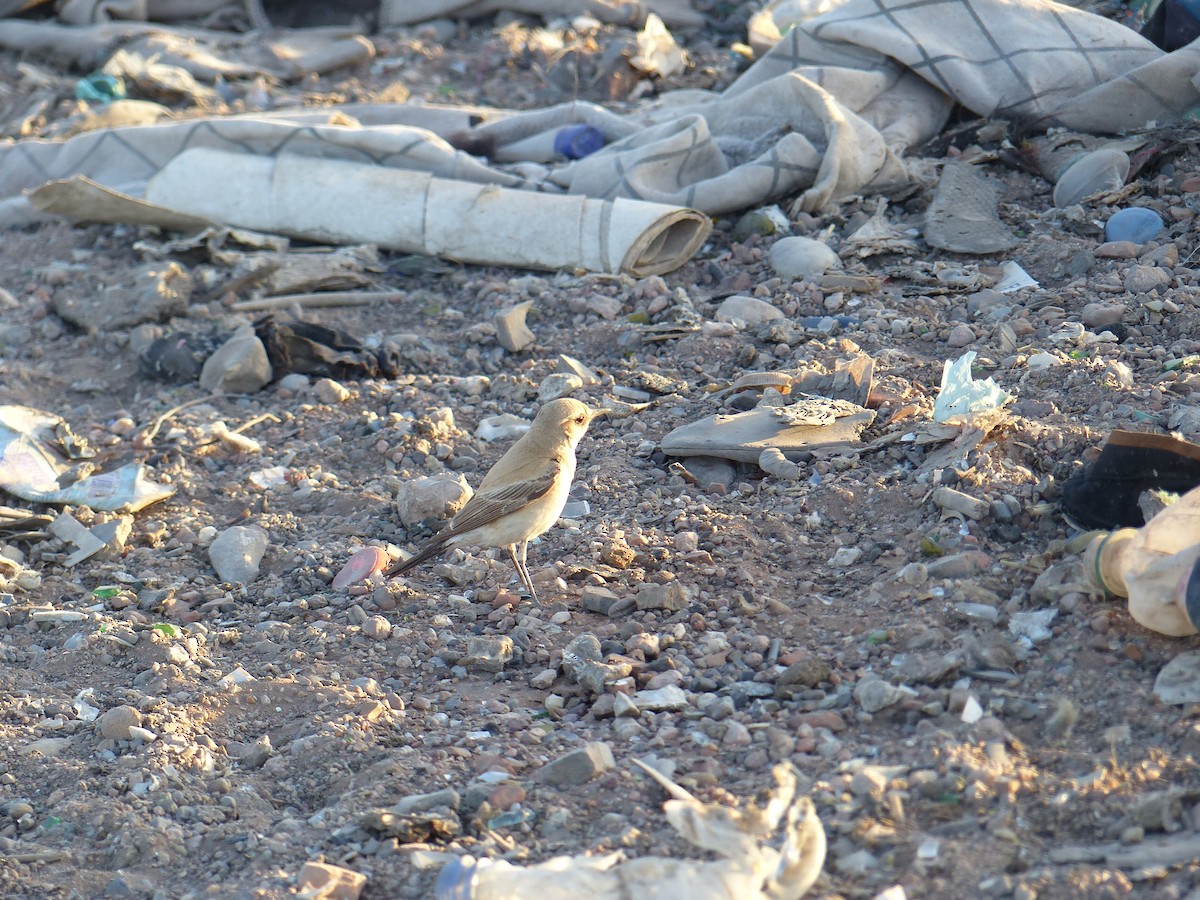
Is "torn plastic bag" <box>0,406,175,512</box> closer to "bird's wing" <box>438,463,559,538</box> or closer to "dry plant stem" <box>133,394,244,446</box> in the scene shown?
"dry plant stem" <box>133,394,244,446</box>

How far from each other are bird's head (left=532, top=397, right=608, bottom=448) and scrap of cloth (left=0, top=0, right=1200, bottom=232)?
8.10ft

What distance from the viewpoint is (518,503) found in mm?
4195

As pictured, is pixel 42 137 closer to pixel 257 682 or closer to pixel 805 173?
pixel 805 173

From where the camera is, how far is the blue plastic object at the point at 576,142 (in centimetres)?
773

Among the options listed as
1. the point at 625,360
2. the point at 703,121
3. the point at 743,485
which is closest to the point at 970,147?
the point at 703,121

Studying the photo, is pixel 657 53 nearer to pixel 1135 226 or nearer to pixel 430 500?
pixel 1135 226

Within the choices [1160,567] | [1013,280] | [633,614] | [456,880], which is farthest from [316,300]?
[1160,567]

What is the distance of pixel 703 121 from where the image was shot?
6855 millimetres

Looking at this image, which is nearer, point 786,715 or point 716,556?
point 786,715

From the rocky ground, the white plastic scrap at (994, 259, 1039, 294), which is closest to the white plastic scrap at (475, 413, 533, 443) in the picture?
the rocky ground

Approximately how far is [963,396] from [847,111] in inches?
106

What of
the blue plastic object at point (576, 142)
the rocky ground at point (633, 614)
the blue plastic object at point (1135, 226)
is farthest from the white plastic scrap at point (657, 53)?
the blue plastic object at point (1135, 226)

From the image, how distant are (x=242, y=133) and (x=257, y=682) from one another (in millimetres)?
4515

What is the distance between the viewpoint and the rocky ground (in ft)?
9.70
